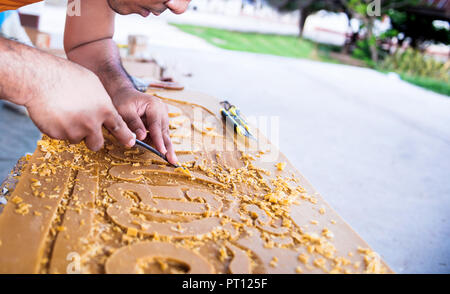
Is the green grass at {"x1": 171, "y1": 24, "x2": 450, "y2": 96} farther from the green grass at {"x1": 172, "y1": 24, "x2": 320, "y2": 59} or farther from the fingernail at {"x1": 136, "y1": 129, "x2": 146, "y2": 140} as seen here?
the fingernail at {"x1": 136, "y1": 129, "x2": 146, "y2": 140}

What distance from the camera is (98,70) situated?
1812mm

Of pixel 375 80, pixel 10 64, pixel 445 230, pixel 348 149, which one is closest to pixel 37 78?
pixel 10 64

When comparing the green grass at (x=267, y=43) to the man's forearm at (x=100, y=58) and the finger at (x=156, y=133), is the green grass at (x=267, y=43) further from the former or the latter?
the finger at (x=156, y=133)

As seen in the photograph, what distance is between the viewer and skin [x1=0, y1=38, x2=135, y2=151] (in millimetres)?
932

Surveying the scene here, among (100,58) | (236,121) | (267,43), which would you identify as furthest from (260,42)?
(100,58)

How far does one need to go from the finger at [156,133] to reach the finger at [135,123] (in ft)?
0.13

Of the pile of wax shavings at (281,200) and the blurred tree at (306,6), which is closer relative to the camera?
the pile of wax shavings at (281,200)

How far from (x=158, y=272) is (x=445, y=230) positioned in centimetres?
272

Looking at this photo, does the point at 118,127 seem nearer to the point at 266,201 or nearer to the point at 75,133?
the point at 75,133

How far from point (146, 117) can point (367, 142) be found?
3435 millimetres

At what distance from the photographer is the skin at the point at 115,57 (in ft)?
4.71

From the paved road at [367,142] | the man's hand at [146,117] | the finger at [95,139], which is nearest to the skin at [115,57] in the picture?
the man's hand at [146,117]
